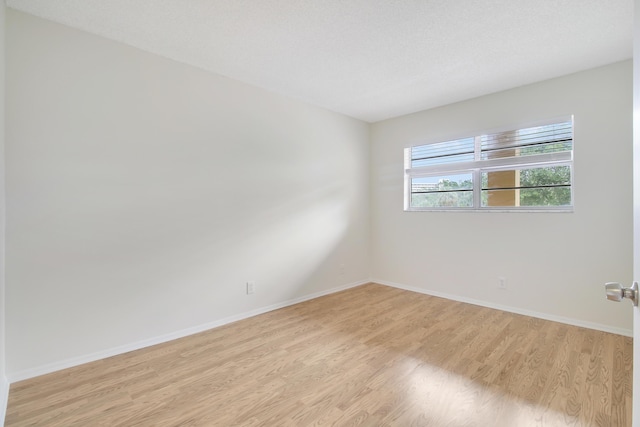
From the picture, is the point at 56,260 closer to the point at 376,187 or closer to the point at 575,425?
the point at 575,425

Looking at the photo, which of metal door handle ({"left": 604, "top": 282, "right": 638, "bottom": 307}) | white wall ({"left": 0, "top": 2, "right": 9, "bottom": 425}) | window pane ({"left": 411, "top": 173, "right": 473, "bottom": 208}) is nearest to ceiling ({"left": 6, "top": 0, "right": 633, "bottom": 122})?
white wall ({"left": 0, "top": 2, "right": 9, "bottom": 425})

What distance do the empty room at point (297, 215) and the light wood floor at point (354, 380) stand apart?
19 millimetres

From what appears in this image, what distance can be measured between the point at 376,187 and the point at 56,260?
3.81 meters

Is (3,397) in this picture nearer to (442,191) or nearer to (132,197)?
(132,197)

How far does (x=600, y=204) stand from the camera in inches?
107

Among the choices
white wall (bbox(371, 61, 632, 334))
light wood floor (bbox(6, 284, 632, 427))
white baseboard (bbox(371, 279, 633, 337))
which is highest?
white wall (bbox(371, 61, 632, 334))

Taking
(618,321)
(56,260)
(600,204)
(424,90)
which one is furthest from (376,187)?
A: (56,260)

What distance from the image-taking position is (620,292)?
2.65 ft

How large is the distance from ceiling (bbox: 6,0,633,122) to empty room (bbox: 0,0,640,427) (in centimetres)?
2

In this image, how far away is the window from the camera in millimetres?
3008

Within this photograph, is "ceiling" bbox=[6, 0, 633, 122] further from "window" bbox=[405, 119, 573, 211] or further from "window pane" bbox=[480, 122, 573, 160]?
"window" bbox=[405, 119, 573, 211]

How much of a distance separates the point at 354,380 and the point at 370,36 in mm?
2555

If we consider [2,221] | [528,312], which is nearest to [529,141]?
[528,312]

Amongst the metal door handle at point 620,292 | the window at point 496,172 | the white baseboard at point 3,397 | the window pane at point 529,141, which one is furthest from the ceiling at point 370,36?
the white baseboard at point 3,397
